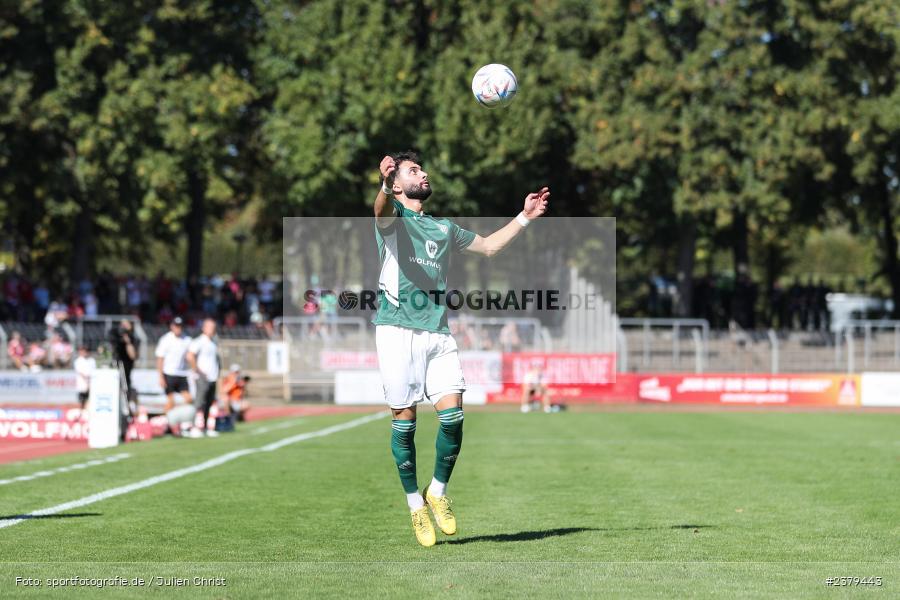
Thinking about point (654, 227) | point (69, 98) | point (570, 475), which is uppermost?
point (69, 98)

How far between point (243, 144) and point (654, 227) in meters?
15.3

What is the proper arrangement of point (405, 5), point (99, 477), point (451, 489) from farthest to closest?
point (405, 5) < point (99, 477) < point (451, 489)

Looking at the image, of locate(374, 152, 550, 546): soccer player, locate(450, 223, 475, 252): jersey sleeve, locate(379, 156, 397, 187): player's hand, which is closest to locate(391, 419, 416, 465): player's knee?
locate(374, 152, 550, 546): soccer player

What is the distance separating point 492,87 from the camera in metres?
10.4

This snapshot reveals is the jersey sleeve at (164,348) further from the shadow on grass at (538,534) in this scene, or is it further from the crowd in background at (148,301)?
the shadow on grass at (538,534)

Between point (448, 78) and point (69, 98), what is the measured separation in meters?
11.9

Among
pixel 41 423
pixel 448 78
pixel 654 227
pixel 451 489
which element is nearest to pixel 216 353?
pixel 41 423

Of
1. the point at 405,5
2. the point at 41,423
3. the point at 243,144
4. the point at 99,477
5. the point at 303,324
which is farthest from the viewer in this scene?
the point at 243,144

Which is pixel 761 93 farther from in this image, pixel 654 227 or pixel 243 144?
pixel 243 144

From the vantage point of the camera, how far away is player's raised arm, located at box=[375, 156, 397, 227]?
8.45 meters

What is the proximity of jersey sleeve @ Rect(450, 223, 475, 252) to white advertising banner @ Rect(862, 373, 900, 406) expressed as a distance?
29076mm

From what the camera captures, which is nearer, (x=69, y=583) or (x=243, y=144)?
(x=69, y=583)

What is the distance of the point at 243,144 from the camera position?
48.1 meters

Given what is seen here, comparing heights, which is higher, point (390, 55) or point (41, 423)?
point (390, 55)
